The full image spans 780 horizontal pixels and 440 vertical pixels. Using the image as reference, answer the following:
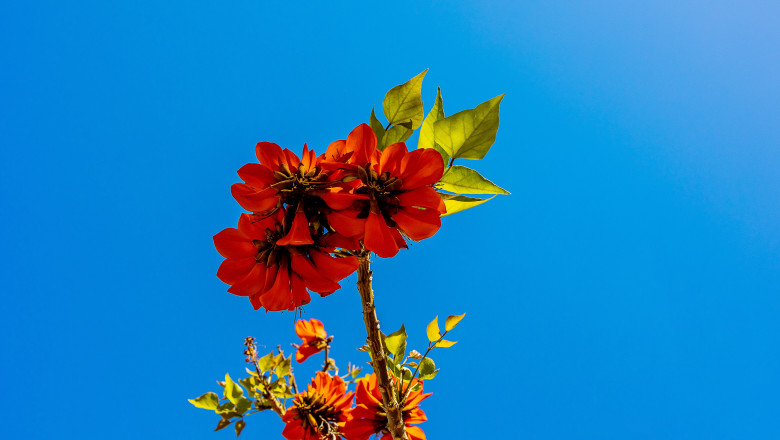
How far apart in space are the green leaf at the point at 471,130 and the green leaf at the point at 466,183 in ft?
0.15

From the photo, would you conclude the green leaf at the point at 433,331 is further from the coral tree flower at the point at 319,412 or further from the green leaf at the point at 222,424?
the green leaf at the point at 222,424

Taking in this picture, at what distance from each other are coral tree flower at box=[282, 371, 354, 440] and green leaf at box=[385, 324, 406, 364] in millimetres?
424

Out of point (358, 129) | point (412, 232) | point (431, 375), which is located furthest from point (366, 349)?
point (358, 129)

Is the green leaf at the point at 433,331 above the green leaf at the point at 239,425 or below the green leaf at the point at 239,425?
above

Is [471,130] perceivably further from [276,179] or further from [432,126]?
[276,179]

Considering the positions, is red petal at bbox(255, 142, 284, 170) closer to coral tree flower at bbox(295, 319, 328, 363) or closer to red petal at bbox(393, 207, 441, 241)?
red petal at bbox(393, 207, 441, 241)

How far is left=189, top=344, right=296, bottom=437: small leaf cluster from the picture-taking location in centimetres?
141

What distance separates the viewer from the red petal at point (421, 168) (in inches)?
27.6

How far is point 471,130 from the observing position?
0.83 m

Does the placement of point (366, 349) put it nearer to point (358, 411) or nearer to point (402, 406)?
point (402, 406)

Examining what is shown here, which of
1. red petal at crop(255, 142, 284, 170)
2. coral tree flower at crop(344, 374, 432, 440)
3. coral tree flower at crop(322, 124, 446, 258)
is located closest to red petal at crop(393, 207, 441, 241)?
coral tree flower at crop(322, 124, 446, 258)

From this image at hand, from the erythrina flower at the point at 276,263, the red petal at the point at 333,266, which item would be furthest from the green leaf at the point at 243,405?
the red petal at the point at 333,266

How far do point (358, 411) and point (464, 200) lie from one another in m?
0.75

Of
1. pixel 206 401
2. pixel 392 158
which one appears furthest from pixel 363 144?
pixel 206 401
